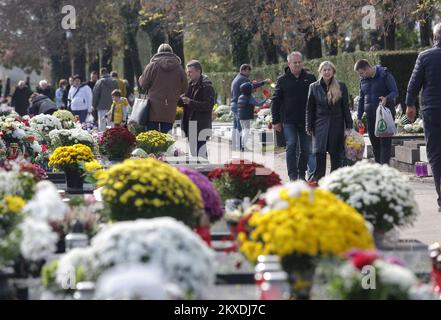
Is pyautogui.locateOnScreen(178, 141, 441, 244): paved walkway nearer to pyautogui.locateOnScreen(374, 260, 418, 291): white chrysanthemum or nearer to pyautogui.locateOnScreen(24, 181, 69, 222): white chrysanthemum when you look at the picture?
pyautogui.locateOnScreen(24, 181, 69, 222): white chrysanthemum

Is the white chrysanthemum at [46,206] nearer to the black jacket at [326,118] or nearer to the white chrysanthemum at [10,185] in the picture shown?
the white chrysanthemum at [10,185]

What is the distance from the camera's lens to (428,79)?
14.2 m

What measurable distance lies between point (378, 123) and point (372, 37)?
2200cm

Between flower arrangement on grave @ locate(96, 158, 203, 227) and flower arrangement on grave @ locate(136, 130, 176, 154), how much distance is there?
10005mm

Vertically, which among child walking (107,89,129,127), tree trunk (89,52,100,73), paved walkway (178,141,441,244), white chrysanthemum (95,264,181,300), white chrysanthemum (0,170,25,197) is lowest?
paved walkway (178,141,441,244)

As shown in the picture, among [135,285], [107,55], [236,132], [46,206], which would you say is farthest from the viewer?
[107,55]

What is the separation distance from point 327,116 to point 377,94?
10.1 ft

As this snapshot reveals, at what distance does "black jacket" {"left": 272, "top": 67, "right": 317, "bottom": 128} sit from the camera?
17.2m

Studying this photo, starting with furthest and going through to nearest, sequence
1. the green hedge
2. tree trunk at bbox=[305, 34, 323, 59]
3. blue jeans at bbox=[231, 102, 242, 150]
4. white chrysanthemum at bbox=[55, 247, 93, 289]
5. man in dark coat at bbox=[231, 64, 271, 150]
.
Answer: tree trunk at bbox=[305, 34, 323, 59] < the green hedge < blue jeans at bbox=[231, 102, 242, 150] < man in dark coat at bbox=[231, 64, 271, 150] < white chrysanthemum at bbox=[55, 247, 93, 289]

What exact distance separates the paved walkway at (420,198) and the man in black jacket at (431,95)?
63 cm

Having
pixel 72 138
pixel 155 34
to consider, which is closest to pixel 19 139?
pixel 72 138

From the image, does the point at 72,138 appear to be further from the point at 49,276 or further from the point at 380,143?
the point at 49,276

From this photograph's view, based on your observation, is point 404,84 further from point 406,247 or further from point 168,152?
point 406,247

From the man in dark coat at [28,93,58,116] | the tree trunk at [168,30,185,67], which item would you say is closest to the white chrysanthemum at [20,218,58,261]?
the man in dark coat at [28,93,58,116]
